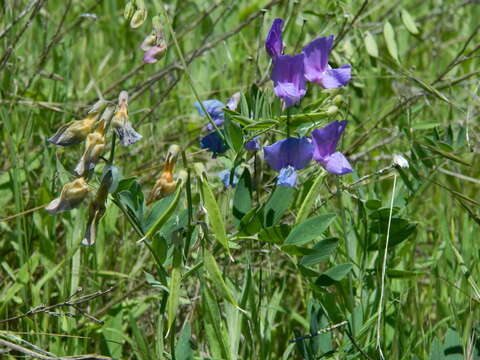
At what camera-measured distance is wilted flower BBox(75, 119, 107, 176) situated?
1033 mm

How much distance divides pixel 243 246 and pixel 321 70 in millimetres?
571

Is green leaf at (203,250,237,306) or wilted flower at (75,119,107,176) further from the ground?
wilted flower at (75,119,107,176)

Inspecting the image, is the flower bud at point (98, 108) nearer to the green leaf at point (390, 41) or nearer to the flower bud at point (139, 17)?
the flower bud at point (139, 17)

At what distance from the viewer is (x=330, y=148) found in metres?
1.22

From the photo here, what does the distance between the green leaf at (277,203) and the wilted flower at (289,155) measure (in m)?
0.04

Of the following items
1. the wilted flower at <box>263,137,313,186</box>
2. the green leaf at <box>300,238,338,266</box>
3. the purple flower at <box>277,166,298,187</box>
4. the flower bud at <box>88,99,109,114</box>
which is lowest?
the green leaf at <box>300,238,338,266</box>

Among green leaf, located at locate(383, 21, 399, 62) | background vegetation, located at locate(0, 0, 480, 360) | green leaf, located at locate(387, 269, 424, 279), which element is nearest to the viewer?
background vegetation, located at locate(0, 0, 480, 360)

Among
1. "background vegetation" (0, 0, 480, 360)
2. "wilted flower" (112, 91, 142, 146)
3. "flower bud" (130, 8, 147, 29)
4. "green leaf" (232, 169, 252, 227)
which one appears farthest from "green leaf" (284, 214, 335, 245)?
"flower bud" (130, 8, 147, 29)

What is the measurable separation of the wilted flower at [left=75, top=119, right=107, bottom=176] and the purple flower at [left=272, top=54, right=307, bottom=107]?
31 cm

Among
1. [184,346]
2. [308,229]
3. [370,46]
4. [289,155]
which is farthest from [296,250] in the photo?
[370,46]

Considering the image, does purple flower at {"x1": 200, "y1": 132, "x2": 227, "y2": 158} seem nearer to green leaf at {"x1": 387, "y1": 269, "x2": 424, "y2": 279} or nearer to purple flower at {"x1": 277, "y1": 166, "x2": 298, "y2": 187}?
purple flower at {"x1": 277, "y1": 166, "x2": 298, "y2": 187}

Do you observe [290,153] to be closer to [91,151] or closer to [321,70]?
[321,70]

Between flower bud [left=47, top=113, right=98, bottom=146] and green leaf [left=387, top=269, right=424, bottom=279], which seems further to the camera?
green leaf [left=387, top=269, right=424, bottom=279]

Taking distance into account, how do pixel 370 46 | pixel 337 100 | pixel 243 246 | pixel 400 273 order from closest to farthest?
pixel 337 100 < pixel 400 273 < pixel 243 246 < pixel 370 46
